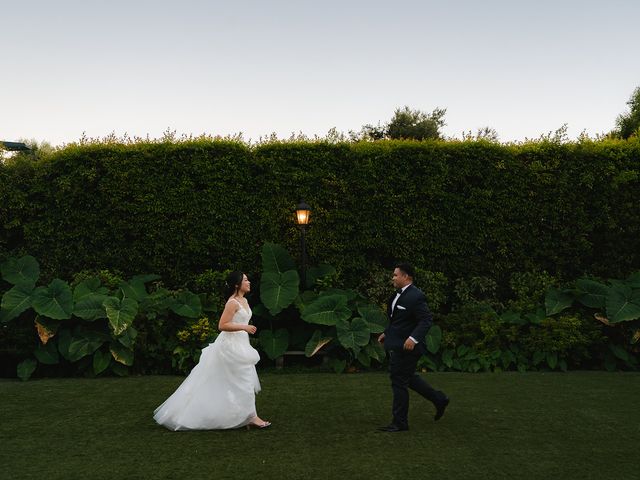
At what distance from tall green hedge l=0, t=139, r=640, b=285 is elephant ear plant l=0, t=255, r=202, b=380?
3.97 ft

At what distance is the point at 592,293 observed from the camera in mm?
9773

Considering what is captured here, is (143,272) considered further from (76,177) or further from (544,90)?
(544,90)

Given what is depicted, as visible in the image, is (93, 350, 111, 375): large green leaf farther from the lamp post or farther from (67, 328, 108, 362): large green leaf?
the lamp post

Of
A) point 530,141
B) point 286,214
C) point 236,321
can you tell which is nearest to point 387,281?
point 286,214

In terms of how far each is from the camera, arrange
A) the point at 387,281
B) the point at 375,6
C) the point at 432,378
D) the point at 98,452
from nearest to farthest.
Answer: the point at 98,452 → the point at 432,378 → the point at 387,281 → the point at 375,6

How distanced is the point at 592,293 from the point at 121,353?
6.70 metres

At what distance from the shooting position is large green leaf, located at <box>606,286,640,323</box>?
900 centimetres

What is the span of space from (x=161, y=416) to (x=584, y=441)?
11.6ft

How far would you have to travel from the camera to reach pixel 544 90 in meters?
13.1

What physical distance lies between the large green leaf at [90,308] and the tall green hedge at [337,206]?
4.89 ft

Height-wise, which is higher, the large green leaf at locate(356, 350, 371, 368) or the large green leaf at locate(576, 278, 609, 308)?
the large green leaf at locate(576, 278, 609, 308)

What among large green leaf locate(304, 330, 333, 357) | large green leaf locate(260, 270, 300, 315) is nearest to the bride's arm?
large green leaf locate(304, 330, 333, 357)

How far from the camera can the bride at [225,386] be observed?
226 inches

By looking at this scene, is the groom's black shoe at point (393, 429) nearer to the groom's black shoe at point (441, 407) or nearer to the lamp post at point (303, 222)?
the groom's black shoe at point (441, 407)
